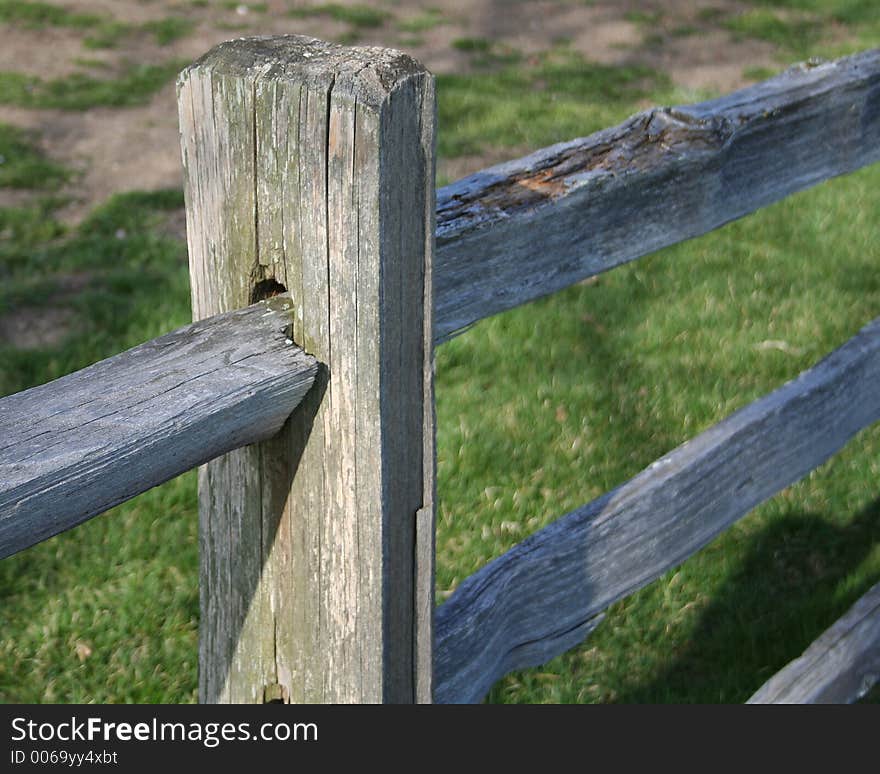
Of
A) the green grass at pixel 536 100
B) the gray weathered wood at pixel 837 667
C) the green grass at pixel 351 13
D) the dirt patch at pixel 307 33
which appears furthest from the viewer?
the green grass at pixel 351 13

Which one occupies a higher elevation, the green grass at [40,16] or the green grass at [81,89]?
the green grass at [40,16]

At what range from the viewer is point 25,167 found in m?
5.58

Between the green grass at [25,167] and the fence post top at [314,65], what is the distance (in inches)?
175

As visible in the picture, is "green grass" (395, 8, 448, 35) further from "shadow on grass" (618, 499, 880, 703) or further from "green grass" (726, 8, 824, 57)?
"shadow on grass" (618, 499, 880, 703)

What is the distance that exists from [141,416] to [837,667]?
6.13ft

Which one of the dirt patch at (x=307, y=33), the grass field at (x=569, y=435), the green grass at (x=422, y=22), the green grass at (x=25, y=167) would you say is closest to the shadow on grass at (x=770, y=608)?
the grass field at (x=569, y=435)

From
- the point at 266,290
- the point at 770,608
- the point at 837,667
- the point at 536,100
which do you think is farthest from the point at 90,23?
the point at 266,290

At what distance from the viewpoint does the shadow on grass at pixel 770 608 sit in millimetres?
3029

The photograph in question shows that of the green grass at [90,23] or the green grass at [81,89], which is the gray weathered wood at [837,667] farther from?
the green grass at [90,23]

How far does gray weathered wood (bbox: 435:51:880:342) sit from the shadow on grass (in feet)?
4.54

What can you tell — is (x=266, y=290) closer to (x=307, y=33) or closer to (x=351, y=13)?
(x=307, y=33)

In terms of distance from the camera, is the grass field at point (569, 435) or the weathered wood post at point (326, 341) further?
the grass field at point (569, 435)

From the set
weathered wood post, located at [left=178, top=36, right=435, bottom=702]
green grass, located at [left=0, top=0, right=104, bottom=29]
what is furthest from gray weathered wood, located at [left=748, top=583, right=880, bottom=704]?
green grass, located at [left=0, top=0, right=104, bottom=29]

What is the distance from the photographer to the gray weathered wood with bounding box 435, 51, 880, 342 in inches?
63.7
